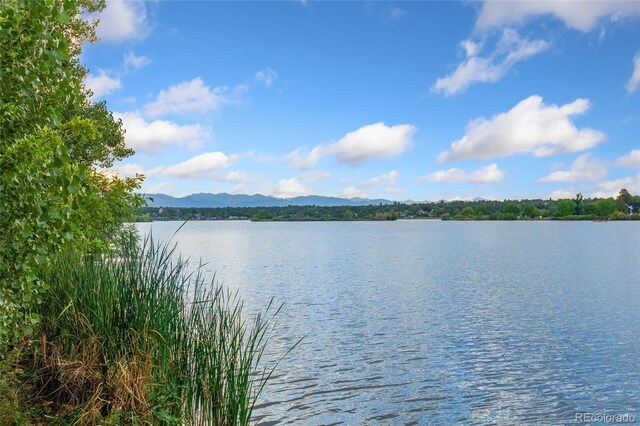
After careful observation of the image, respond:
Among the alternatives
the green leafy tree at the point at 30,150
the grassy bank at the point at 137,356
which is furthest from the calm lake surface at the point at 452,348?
the green leafy tree at the point at 30,150

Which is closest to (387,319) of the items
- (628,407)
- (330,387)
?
(330,387)

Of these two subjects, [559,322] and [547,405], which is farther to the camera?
[559,322]

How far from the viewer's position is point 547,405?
13.0m

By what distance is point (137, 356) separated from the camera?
26.4ft

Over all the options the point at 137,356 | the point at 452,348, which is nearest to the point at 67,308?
the point at 137,356

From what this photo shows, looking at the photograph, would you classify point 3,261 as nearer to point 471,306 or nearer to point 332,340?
point 332,340

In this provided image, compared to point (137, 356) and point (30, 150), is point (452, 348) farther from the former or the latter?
point (30, 150)

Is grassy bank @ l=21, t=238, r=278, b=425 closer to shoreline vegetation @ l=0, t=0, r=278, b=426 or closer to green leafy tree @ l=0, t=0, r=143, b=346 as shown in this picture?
shoreline vegetation @ l=0, t=0, r=278, b=426

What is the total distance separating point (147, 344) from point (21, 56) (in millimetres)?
4771

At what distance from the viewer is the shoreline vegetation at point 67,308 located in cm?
534

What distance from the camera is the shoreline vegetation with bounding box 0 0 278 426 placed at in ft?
17.5

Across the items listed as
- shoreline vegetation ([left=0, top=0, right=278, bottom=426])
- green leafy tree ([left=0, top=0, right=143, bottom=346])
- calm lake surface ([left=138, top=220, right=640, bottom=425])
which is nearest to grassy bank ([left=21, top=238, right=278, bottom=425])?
shoreline vegetation ([left=0, top=0, right=278, bottom=426])

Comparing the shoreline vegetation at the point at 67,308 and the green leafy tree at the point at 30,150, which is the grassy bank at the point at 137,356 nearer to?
the shoreline vegetation at the point at 67,308

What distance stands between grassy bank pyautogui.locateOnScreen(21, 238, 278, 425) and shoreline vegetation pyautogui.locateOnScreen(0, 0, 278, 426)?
0.08 feet
